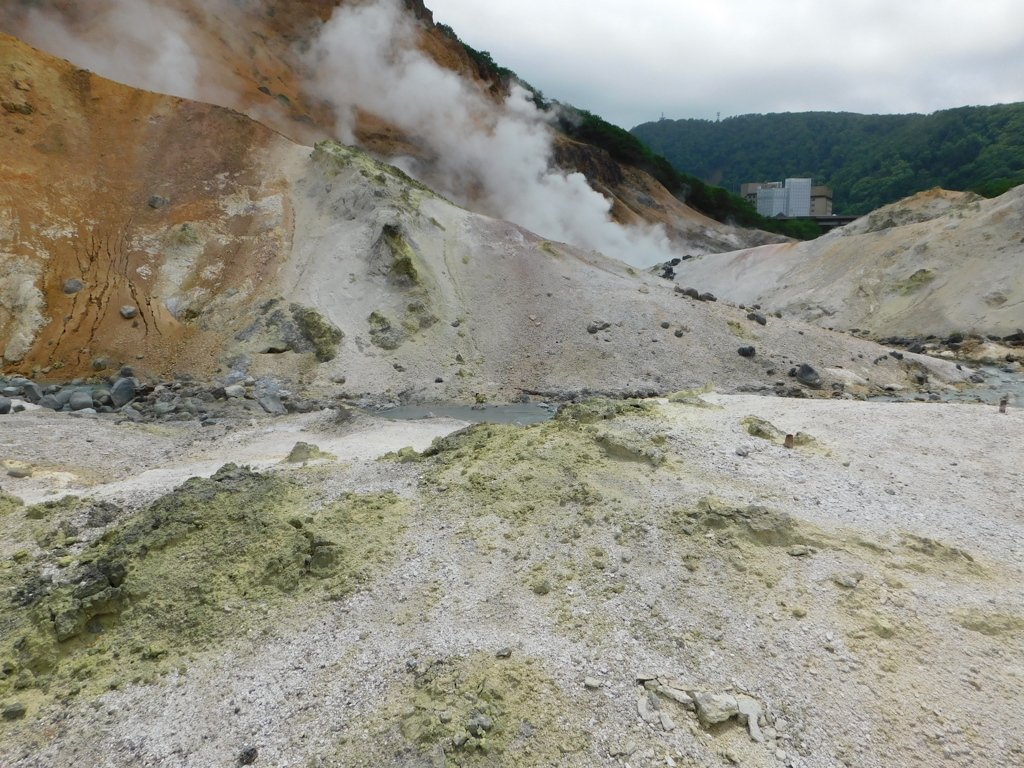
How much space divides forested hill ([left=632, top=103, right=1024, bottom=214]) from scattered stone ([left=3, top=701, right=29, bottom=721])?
5340cm

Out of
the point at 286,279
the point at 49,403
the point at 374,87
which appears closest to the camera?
the point at 49,403

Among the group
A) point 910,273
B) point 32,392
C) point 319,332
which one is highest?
point 910,273

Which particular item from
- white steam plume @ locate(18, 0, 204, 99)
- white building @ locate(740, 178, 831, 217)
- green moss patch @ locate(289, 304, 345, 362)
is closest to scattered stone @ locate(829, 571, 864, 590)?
green moss patch @ locate(289, 304, 345, 362)

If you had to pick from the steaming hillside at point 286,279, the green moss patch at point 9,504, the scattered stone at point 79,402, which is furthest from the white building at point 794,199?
the green moss patch at point 9,504

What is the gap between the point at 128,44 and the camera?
1165 inches

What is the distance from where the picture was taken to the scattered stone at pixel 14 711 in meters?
4.41

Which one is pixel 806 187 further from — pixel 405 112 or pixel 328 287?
pixel 328 287

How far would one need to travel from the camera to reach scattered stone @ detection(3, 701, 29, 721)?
174 inches

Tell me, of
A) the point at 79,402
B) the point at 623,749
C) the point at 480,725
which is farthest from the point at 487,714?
the point at 79,402

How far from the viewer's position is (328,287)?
1933 centimetres

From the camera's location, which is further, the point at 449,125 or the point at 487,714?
the point at 449,125

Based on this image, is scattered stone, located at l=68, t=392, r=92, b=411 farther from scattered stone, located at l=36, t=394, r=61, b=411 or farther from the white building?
the white building

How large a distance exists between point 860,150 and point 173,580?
101194 millimetres

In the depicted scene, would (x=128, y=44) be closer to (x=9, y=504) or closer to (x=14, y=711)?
(x=9, y=504)
